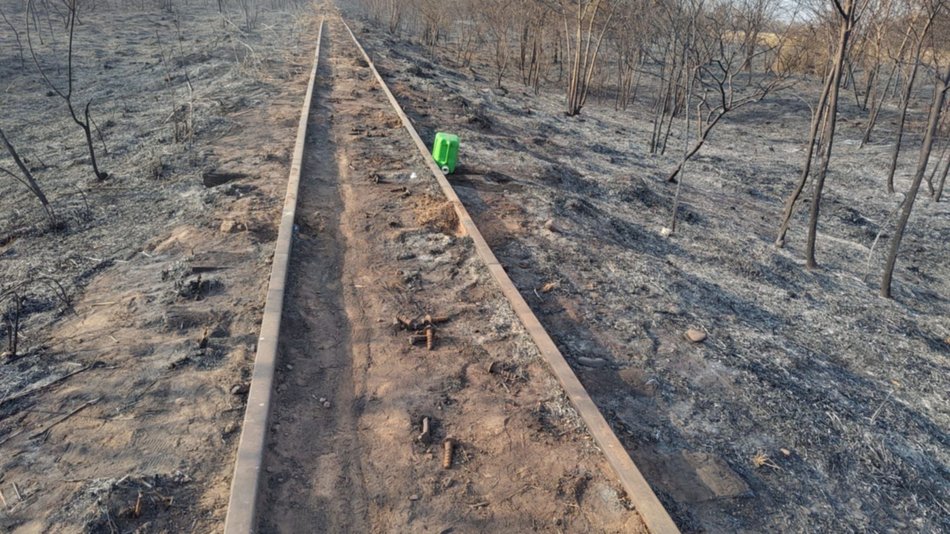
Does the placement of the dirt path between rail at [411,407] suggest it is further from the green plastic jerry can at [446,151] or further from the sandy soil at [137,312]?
the green plastic jerry can at [446,151]

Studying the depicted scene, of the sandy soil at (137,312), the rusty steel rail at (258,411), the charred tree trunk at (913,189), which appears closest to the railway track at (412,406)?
the rusty steel rail at (258,411)

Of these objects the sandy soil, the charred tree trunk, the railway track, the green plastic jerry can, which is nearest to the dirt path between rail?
the railway track

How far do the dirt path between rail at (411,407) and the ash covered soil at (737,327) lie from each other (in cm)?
43

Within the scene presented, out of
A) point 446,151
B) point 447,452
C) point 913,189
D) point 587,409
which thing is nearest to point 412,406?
point 447,452

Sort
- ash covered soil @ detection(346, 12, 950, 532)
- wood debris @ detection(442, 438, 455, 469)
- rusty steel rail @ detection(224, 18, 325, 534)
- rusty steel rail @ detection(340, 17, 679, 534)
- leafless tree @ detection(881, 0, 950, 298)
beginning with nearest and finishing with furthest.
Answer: rusty steel rail @ detection(224, 18, 325, 534)
rusty steel rail @ detection(340, 17, 679, 534)
wood debris @ detection(442, 438, 455, 469)
ash covered soil @ detection(346, 12, 950, 532)
leafless tree @ detection(881, 0, 950, 298)

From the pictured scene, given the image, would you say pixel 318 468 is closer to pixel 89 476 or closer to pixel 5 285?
pixel 89 476

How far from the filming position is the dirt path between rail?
290 cm

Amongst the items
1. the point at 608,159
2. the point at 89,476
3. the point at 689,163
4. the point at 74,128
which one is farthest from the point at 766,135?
the point at 89,476

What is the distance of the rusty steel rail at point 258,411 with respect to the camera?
263 cm

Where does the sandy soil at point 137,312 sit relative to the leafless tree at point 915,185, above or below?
below

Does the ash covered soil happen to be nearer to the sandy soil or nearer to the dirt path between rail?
the dirt path between rail

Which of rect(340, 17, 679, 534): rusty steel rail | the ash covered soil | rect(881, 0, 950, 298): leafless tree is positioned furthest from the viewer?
rect(881, 0, 950, 298): leafless tree

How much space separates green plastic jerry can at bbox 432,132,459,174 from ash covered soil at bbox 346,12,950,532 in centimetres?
33

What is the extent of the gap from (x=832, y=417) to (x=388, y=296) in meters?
3.23
